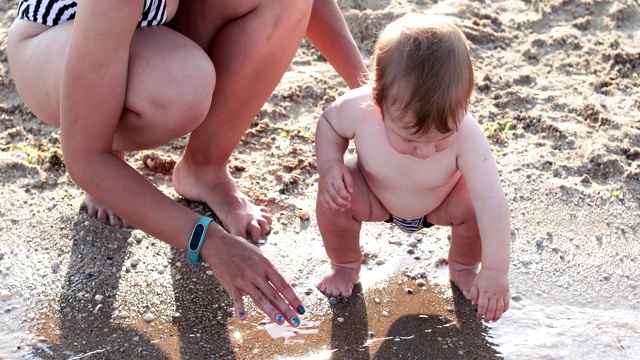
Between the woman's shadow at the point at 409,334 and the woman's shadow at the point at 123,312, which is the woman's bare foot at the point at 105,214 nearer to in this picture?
the woman's shadow at the point at 123,312

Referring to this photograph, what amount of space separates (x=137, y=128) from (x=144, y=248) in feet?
1.53

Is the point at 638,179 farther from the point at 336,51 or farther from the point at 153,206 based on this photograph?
the point at 153,206

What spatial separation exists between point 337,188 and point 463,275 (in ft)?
1.81

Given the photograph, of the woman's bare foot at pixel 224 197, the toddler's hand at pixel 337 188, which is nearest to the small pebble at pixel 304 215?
the woman's bare foot at pixel 224 197

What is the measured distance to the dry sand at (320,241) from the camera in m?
2.34

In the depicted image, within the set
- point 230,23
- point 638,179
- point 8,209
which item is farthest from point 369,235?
point 8,209

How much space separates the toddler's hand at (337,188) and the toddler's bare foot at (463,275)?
481mm

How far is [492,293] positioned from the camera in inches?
86.2

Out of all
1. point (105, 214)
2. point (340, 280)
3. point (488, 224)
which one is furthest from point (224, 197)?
point (488, 224)

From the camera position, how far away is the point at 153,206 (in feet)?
7.01

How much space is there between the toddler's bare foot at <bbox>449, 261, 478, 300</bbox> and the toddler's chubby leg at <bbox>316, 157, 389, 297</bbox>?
28cm

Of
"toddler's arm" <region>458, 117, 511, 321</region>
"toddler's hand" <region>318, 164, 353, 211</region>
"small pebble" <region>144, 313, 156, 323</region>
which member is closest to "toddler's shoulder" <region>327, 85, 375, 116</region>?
"toddler's hand" <region>318, 164, 353, 211</region>

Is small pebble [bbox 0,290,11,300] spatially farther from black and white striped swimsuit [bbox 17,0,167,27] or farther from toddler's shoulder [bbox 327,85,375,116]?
toddler's shoulder [bbox 327,85,375,116]

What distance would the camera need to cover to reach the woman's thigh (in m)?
2.31
